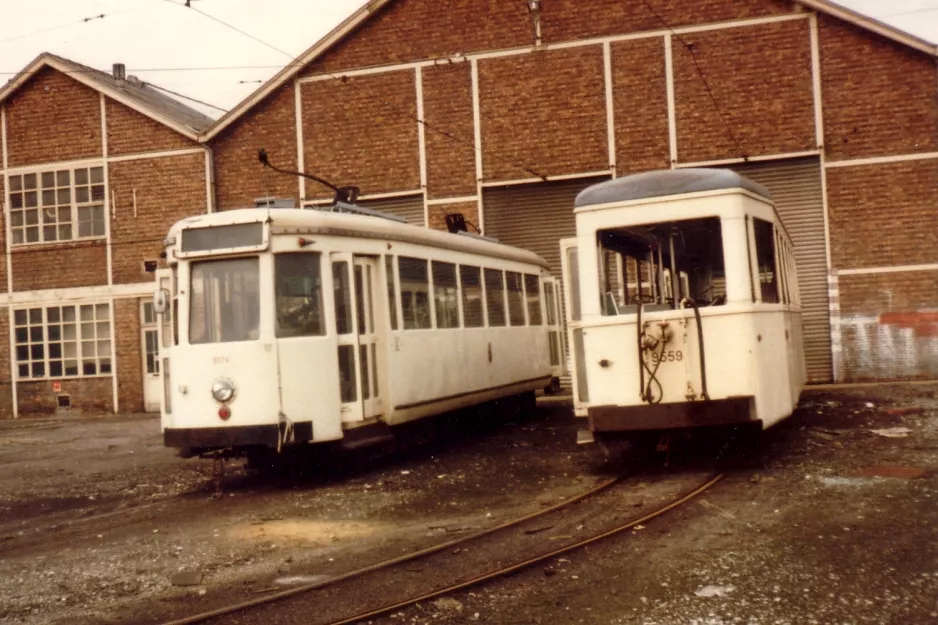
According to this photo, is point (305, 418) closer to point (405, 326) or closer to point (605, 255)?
point (405, 326)

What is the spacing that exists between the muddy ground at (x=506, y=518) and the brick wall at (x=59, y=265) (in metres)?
11.4

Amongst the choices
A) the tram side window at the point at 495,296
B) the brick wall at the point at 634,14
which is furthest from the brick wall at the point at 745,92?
the tram side window at the point at 495,296

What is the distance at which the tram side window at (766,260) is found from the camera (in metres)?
10.4

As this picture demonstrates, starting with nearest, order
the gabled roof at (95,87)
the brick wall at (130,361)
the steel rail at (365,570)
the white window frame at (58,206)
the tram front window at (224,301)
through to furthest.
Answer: the steel rail at (365,570) < the tram front window at (224,301) < the brick wall at (130,361) < the gabled roof at (95,87) < the white window frame at (58,206)

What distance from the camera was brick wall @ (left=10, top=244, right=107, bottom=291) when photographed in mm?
25031

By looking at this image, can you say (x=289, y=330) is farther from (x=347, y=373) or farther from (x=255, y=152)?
(x=255, y=152)

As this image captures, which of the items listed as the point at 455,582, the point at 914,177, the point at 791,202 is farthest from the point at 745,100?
the point at 455,582

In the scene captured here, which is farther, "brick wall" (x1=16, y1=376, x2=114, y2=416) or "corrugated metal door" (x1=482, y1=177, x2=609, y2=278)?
"brick wall" (x1=16, y1=376, x2=114, y2=416)

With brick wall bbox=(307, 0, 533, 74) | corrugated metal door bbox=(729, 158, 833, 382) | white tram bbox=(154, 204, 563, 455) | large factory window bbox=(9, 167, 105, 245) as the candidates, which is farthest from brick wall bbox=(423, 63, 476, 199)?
white tram bbox=(154, 204, 563, 455)

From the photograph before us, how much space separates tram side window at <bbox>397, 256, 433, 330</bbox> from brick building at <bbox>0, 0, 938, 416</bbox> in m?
9.63

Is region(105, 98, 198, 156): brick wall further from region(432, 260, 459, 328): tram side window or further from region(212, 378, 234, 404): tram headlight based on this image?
region(212, 378, 234, 404): tram headlight

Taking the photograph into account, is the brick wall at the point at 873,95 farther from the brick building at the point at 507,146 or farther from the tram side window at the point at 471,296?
the tram side window at the point at 471,296

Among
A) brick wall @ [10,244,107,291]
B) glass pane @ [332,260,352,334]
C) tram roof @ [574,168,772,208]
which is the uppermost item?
brick wall @ [10,244,107,291]

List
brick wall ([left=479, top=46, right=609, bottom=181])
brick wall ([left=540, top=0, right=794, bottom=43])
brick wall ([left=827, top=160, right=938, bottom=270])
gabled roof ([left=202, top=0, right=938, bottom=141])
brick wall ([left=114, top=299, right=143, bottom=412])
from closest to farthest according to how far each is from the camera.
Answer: brick wall ([left=827, top=160, right=938, bottom=270]) < brick wall ([left=540, top=0, right=794, bottom=43]) < brick wall ([left=479, top=46, right=609, bottom=181]) < gabled roof ([left=202, top=0, right=938, bottom=141]) < brick wall ([left=114, top=299, right=143, bottom=412])
